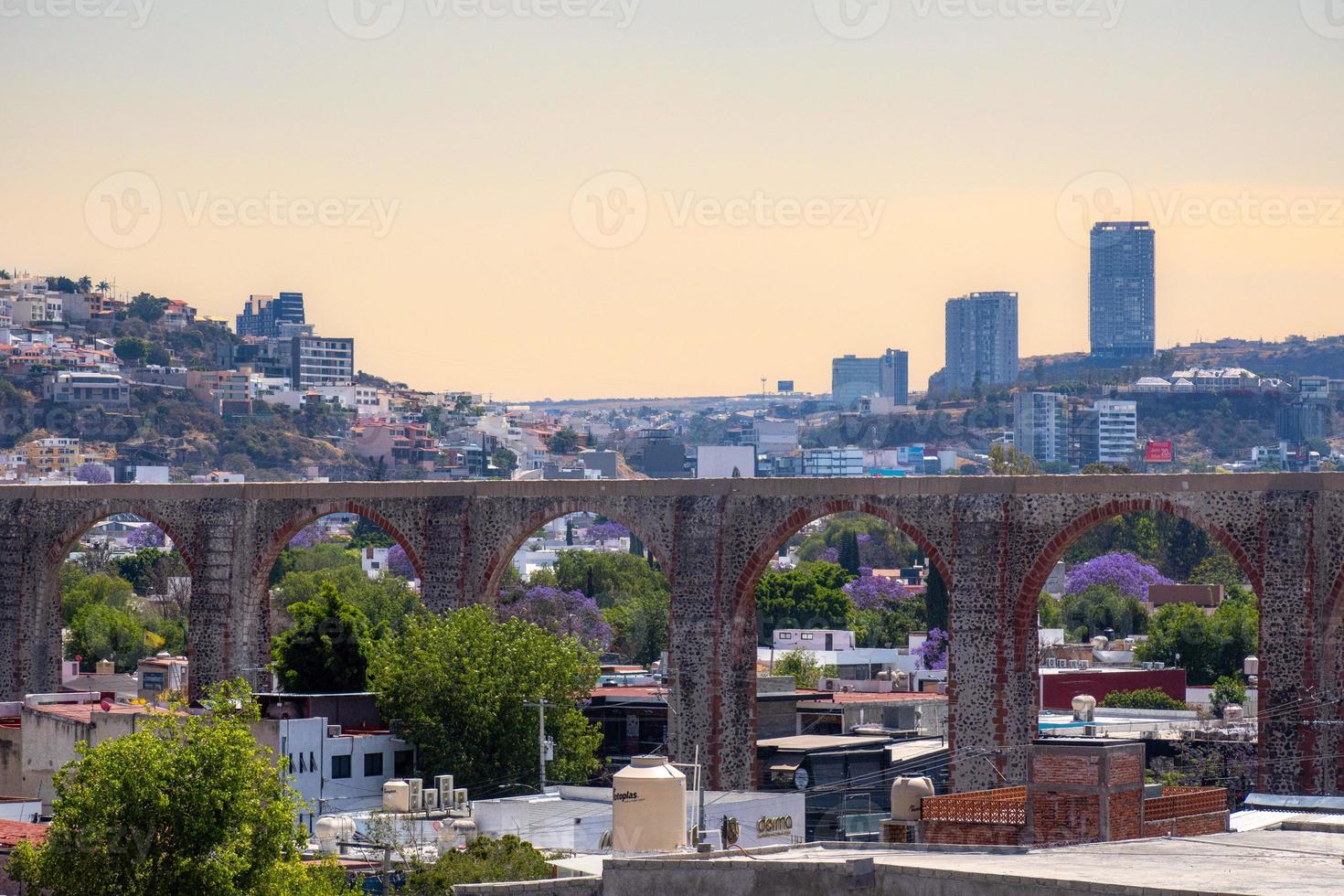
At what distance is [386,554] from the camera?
10300cm

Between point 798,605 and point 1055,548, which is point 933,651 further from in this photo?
point 1055,548

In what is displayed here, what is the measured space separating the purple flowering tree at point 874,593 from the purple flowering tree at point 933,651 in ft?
62.9

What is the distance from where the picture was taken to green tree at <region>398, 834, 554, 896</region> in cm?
2170

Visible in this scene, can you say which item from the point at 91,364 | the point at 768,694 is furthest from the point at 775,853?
the point at 91,364

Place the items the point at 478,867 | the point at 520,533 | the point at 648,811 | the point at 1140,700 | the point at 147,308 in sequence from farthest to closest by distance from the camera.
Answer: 1. the point at 147,308
2. the point at 1140,700
3. the point at 520,533
4. the point at 478,867
5. the point at 648,811

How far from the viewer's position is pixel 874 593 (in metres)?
85.9

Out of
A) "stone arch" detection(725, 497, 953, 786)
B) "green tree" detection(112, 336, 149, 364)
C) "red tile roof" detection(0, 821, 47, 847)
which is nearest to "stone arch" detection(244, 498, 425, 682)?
"stone arch" detection(725, 497, 953, 786)

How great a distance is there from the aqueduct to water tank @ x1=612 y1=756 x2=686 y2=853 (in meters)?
15.2

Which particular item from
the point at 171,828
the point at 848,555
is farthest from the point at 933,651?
the point at 171,828

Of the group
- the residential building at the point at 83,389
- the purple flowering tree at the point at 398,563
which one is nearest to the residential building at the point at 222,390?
the residential building at the point at 83,389

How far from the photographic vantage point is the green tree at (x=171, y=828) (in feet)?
70.3

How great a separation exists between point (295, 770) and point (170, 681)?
1509 cm

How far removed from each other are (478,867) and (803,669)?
33755 mm

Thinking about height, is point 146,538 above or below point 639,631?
above
